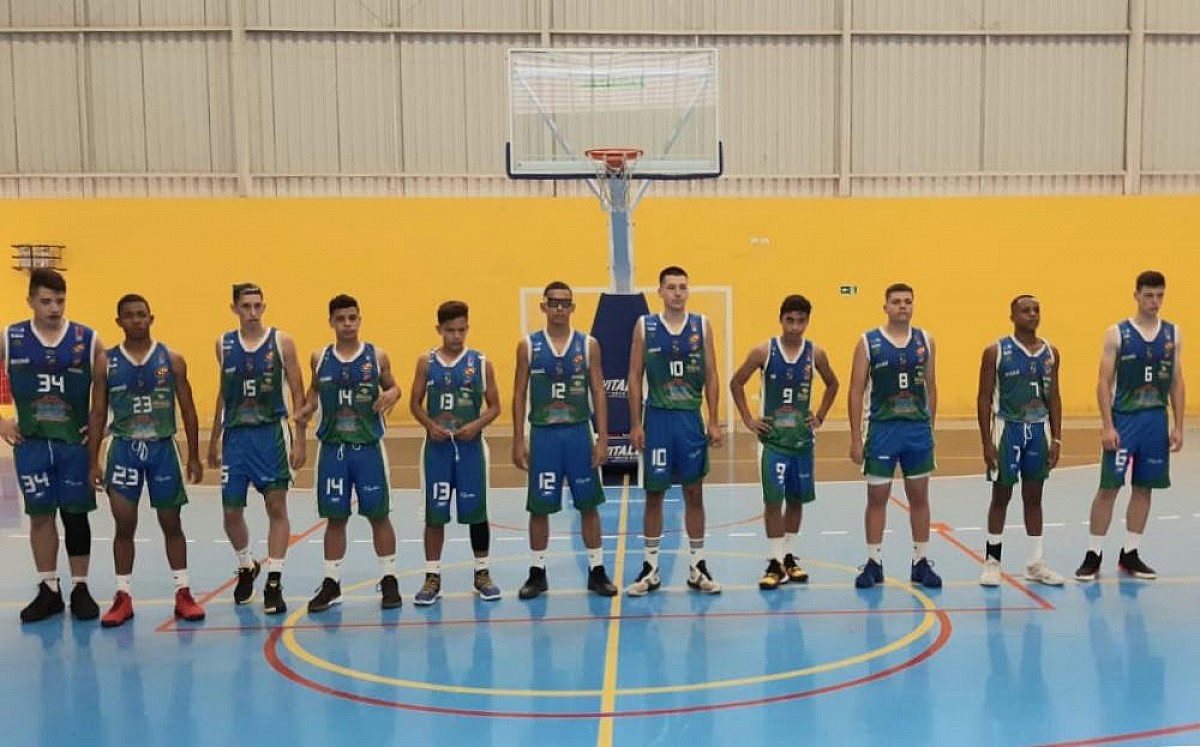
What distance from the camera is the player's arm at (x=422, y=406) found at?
19.9ft

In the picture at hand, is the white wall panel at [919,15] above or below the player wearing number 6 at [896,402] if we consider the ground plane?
above

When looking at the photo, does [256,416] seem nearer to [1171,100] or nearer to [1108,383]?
[1108,383]

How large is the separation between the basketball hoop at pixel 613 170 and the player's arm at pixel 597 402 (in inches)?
189

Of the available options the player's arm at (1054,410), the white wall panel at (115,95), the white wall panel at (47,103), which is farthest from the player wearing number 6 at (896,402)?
the white wall panel at (47,103)

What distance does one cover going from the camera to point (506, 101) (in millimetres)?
15812

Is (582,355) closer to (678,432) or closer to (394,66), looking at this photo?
(678,432)

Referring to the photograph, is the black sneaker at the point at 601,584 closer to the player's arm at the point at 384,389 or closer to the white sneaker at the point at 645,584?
the white sneaker at the point at 645,584

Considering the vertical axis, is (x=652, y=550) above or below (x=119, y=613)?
above

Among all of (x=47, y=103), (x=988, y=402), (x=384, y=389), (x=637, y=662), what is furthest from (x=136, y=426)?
(x=47, y=103)

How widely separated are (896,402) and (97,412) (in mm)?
4710

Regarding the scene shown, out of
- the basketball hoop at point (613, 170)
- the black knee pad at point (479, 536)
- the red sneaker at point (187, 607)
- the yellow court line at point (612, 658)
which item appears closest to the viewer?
the yellow court line at point (612, 658)

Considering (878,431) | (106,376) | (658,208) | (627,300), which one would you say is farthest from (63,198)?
(878,431)

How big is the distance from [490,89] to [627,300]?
22.9 feet

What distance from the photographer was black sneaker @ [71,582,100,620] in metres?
6.07
